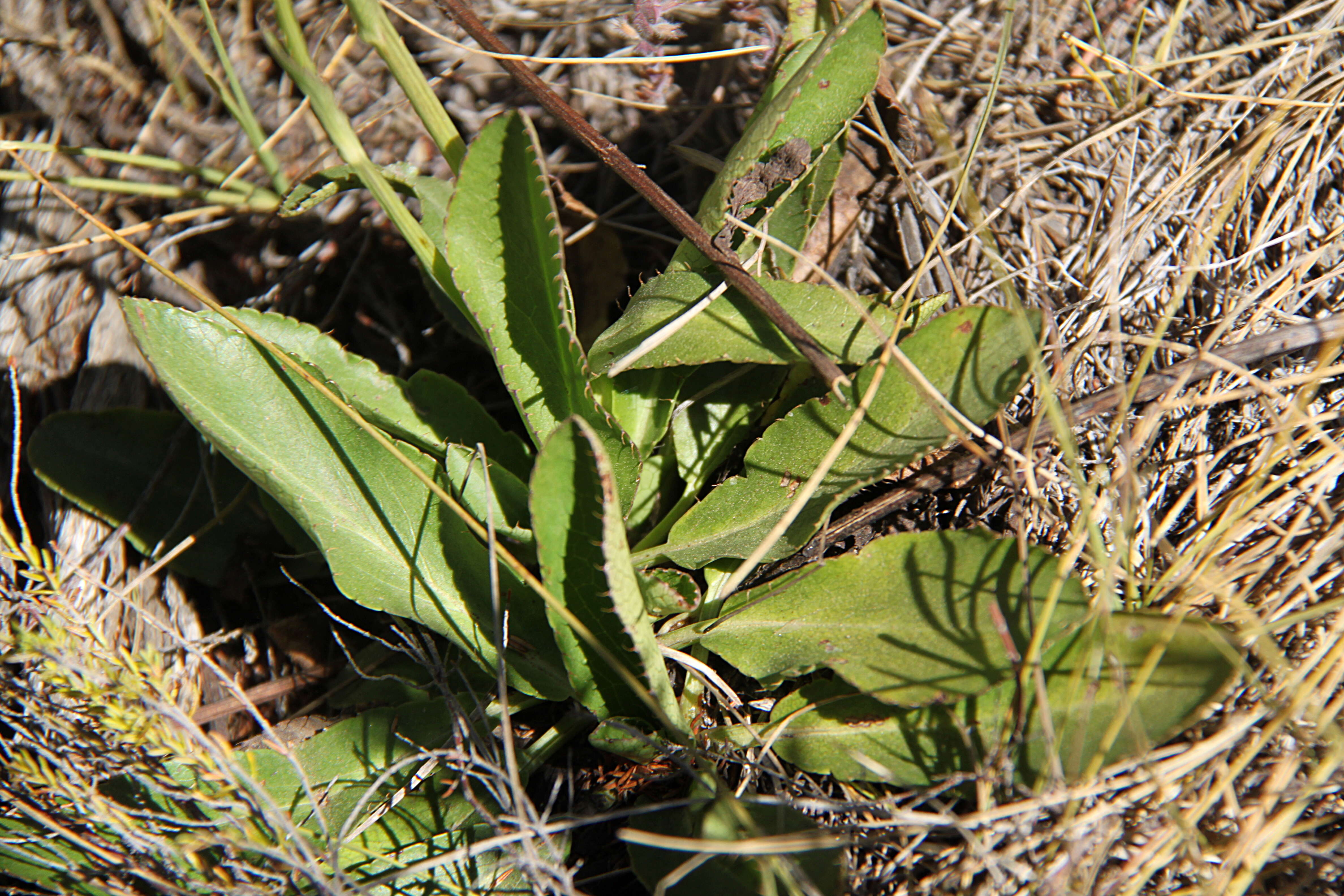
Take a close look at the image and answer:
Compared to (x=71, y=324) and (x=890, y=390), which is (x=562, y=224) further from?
(x=71, y=324)

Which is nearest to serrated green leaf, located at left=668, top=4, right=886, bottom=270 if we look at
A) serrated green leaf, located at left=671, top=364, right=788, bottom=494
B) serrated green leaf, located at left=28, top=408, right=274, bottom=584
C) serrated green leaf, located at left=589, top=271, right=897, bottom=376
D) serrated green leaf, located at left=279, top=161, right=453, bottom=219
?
serrated green leaf, located at left=589, top=271, right=897, bottom=376

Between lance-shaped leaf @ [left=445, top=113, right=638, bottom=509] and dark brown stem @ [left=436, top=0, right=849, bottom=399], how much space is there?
0.12 meters

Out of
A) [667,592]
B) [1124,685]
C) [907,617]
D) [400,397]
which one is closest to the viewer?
[1124,685]

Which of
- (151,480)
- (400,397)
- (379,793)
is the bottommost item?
(379,793)

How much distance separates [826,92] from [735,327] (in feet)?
1.09

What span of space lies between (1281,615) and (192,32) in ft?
6.81

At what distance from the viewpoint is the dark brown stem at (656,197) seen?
0.99m

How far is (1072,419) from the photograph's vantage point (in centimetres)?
100

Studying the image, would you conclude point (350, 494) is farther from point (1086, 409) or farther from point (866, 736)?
point (1086, 409)

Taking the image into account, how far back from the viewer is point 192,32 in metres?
1.59

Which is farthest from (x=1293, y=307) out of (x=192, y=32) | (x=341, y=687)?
(x=192, y=32)

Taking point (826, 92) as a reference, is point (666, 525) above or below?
below

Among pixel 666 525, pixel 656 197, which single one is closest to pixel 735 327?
pixel 656 197

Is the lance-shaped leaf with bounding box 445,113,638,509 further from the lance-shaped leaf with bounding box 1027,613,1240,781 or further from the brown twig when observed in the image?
the lance-shaped leaf with bounding box 1027,613,1240,781
